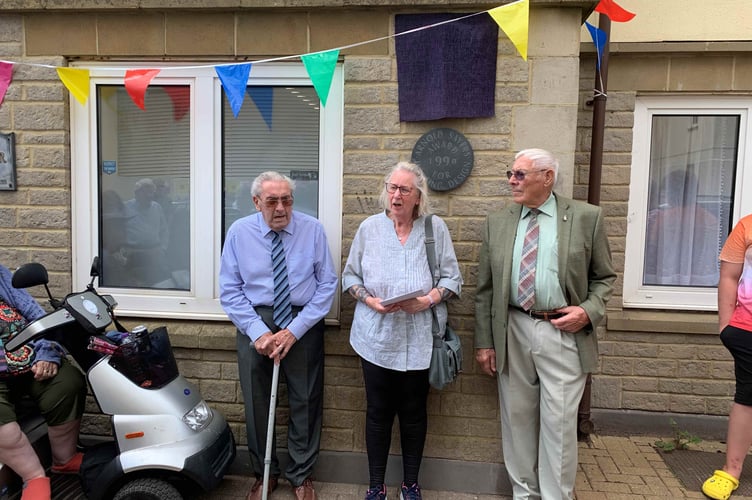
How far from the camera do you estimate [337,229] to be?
345 centimetres

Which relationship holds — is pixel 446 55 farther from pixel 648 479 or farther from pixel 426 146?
pixel 648 479

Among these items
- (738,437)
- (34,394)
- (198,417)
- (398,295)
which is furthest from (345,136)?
(738,437)

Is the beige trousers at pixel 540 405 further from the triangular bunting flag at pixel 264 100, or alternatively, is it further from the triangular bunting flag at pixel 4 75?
the triangular bunting flag at pixel 4 75

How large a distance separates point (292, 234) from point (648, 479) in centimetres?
282

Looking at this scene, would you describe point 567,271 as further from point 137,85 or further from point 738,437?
point 137,85

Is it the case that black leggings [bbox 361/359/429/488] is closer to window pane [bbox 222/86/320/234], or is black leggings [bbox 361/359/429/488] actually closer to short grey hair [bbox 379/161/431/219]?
short grey hair [bbox 379/161/431/219]

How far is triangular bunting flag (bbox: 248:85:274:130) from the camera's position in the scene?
3514 mm

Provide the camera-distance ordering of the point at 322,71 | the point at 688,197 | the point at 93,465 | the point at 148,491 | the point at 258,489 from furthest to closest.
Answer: the point at 688,197
the point at 258,489
the point at 322,71
the point at 93,465
the point at 148,491

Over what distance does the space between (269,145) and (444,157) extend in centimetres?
118

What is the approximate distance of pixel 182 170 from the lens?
3.62 meters

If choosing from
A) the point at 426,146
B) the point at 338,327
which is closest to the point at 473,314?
the point at 338,327

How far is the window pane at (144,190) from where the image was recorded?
3.61 m

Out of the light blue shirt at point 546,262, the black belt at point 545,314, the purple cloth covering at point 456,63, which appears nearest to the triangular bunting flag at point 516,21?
the purple cloth covering at point 456,63

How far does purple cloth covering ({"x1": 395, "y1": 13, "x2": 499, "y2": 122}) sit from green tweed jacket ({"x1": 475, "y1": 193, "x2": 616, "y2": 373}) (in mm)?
672
